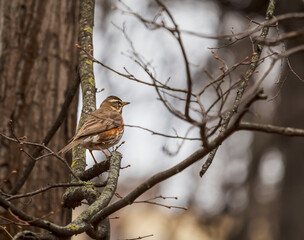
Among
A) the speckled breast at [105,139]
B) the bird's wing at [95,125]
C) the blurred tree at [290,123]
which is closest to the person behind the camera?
the bird's wing at [95,125]

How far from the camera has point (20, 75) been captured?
18.2ft

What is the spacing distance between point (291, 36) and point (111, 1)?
13.4 meters

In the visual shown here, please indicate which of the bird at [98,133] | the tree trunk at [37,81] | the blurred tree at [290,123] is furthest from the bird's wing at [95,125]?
the blurred tree at [290,123]

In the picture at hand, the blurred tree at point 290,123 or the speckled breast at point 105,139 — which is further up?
the blurred tree at point 290,123

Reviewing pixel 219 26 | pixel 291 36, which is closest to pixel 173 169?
pixel 291 36

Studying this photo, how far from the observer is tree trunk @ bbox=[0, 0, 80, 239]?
533 cm

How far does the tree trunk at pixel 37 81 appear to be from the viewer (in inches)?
210

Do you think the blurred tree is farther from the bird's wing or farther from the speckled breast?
the bird's wing

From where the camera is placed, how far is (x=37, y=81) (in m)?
5.59

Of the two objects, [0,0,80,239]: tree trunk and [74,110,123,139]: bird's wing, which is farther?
[0,0,80,239]: tree trunk

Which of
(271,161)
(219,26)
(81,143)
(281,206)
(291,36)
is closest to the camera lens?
(291,36)

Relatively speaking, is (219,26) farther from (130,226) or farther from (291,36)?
(291,36)

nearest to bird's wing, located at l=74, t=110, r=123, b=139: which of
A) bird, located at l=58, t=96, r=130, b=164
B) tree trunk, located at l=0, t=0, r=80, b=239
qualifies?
bird, located at l=58, t=96, r=130, b=164

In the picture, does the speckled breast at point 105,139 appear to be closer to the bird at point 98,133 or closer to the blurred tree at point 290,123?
the bird at point 98,133
